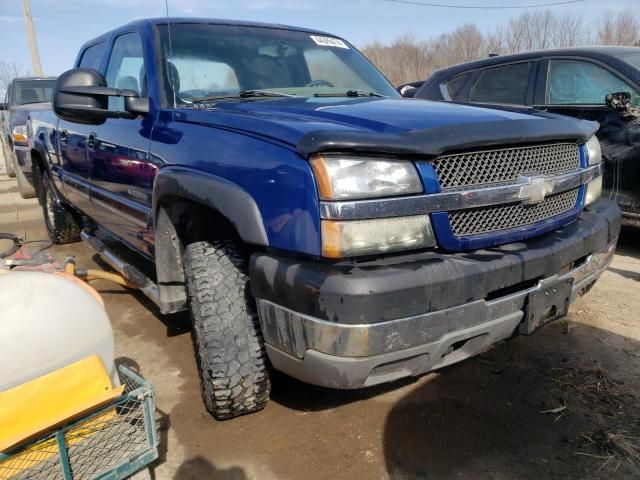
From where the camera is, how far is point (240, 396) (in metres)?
2.19

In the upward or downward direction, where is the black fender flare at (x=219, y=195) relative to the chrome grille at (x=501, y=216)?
upward

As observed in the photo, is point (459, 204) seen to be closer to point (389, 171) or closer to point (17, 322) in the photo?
point (389, 171)

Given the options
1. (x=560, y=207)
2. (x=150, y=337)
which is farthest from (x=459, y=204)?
(x=150, y=337)

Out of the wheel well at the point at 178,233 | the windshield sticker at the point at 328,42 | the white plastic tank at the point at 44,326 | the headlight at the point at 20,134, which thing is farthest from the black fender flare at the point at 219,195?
the headlight at the point at 20,134

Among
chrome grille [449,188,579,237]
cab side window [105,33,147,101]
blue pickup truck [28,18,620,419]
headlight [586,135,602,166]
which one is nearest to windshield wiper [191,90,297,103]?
blue pickup truck [28,18,620,419]

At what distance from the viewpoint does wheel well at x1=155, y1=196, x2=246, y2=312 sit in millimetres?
2393

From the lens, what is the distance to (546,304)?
2.01m

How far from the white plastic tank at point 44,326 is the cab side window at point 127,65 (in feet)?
4.44

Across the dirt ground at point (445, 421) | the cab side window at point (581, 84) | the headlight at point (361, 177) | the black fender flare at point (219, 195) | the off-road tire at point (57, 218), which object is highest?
the cab side window at point (581, 84)

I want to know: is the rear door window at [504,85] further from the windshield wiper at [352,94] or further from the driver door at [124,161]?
the driver door at [124,161]

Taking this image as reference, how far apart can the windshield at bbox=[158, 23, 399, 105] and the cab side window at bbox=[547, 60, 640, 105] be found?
2.21 m

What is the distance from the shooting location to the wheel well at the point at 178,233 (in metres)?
2.39

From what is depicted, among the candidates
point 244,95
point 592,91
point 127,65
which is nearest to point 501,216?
point 244,95

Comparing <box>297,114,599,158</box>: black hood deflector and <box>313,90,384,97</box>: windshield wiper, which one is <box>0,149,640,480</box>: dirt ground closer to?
<box>297,114,599,158</box>: black hood deflector
